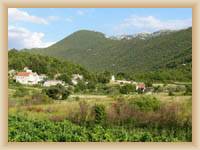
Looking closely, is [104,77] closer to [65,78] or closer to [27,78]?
[65,78]

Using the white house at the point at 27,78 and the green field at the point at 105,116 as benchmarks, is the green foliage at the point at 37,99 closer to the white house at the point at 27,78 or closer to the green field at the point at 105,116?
the green field at the point at 105,116

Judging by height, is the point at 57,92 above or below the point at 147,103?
above

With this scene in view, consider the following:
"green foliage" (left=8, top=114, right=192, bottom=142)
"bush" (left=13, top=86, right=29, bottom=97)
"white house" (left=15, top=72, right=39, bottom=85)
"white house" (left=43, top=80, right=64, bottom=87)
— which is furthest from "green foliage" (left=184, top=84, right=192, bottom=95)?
"bush" (left=13, top=86, right=29, bottom=97)

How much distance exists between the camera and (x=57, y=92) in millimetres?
5809

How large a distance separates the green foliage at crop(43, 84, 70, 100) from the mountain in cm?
49

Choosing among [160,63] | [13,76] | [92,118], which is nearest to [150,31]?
[160,63]

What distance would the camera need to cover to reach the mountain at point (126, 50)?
604cm

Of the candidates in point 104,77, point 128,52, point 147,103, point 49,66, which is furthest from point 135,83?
point 49,66

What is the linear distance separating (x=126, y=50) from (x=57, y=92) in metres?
1.47

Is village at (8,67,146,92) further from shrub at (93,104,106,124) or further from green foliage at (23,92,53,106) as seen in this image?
shrub at (93,104,106,124)

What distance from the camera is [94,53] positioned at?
6.34m
